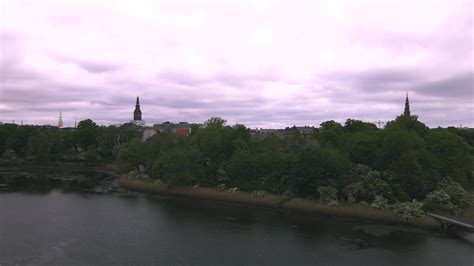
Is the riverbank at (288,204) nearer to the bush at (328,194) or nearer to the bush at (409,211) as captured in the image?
the bush at (409,211)

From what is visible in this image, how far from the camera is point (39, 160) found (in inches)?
3615

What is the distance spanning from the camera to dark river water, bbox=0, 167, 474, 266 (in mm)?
27797

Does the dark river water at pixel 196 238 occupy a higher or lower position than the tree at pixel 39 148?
lower

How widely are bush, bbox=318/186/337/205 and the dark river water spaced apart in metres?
2.33

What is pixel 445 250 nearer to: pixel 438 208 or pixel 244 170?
pixel 438 208

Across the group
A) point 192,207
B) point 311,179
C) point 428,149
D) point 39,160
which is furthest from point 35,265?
point 39,160

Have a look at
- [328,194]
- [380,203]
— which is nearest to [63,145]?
[328,194]

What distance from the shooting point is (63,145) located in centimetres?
9838

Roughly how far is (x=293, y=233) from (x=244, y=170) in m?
17.2

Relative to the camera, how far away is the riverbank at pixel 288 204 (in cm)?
3816

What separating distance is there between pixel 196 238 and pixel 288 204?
1445cm

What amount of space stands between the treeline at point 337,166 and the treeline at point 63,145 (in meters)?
34.7

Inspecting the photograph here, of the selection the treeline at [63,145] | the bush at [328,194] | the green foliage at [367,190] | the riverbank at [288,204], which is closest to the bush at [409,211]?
the riverbank at [288,204]

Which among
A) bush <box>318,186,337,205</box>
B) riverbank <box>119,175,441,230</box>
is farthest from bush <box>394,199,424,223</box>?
bush <box>318,186,337,205</box>
